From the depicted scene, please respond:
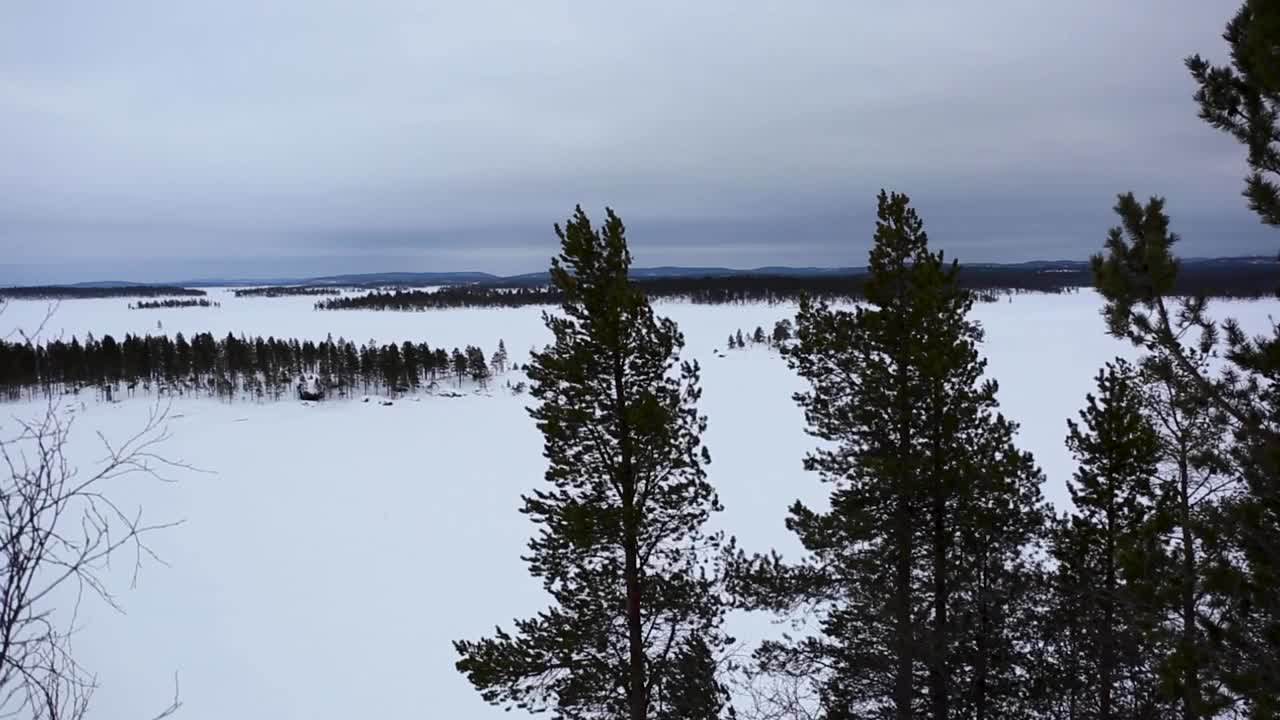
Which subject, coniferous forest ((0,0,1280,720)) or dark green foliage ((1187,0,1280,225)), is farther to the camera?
coniferous forest ((0,0,1280,720))

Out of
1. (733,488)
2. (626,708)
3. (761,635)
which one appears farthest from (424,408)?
(626,708)

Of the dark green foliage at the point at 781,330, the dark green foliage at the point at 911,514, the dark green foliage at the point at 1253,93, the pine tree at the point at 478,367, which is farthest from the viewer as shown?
the pine tree at the point at 478,367

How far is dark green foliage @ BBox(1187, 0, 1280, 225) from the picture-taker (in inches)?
170

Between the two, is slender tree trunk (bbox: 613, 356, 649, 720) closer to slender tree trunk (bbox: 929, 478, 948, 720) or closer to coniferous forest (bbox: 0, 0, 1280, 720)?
coniferous forest (bbox: 0, 0, 1280, 720)

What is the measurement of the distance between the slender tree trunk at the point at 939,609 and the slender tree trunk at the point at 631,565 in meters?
3.88

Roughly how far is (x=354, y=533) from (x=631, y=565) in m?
30.8

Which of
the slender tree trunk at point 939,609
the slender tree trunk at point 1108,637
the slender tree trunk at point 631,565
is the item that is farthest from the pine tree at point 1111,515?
the slender tree trunk at point 631,565

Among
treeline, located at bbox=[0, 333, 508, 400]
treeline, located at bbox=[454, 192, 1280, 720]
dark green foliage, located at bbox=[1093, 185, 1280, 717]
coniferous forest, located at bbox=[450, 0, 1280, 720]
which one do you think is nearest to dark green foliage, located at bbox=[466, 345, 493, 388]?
treeline, located at bbox=[0, 333, 508, 400]

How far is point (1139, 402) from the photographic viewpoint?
30.3ft

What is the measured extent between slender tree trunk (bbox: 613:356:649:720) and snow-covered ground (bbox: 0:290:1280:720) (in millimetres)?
5180

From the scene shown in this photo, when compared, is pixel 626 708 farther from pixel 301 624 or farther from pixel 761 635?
pixel 301 624

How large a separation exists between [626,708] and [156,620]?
25.8 meters

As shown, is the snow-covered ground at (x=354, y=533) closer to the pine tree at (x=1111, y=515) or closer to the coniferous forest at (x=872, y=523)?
the coniferous forest at (x=872, y=523)

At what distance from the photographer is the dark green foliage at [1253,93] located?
4324 millimetres
